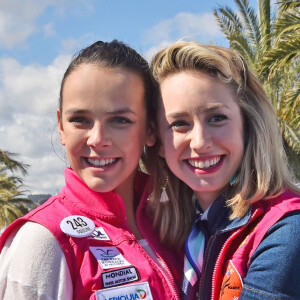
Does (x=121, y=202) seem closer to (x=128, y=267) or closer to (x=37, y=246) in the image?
(x=128, y=267)

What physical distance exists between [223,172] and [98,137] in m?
0.76

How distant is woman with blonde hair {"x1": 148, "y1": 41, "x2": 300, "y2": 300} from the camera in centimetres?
228

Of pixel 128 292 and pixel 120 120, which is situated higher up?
pixel 120 120

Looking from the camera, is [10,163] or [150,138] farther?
[10,163]

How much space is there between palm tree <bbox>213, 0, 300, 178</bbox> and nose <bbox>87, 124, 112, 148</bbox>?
6.70 m

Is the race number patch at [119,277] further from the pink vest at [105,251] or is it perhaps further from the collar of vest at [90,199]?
the collar of vest at [90,199]

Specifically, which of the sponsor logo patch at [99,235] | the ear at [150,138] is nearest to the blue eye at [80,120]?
the ear at [150,138]

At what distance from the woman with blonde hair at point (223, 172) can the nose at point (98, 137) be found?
437 mm

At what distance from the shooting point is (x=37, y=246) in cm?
219

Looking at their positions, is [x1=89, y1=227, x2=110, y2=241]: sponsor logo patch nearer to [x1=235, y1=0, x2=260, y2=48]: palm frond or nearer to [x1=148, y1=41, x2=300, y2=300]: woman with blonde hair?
[x1=148, y1=41, x2=300, y2=300]: woman with blonde hair

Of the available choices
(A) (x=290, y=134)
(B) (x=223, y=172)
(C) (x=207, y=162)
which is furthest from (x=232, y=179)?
(A) (x=290, y=134)

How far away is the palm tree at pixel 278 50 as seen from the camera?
417 inches

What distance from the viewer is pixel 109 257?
2375 millimetres

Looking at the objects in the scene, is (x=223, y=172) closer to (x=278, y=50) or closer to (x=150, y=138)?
(x=150, y=138)
